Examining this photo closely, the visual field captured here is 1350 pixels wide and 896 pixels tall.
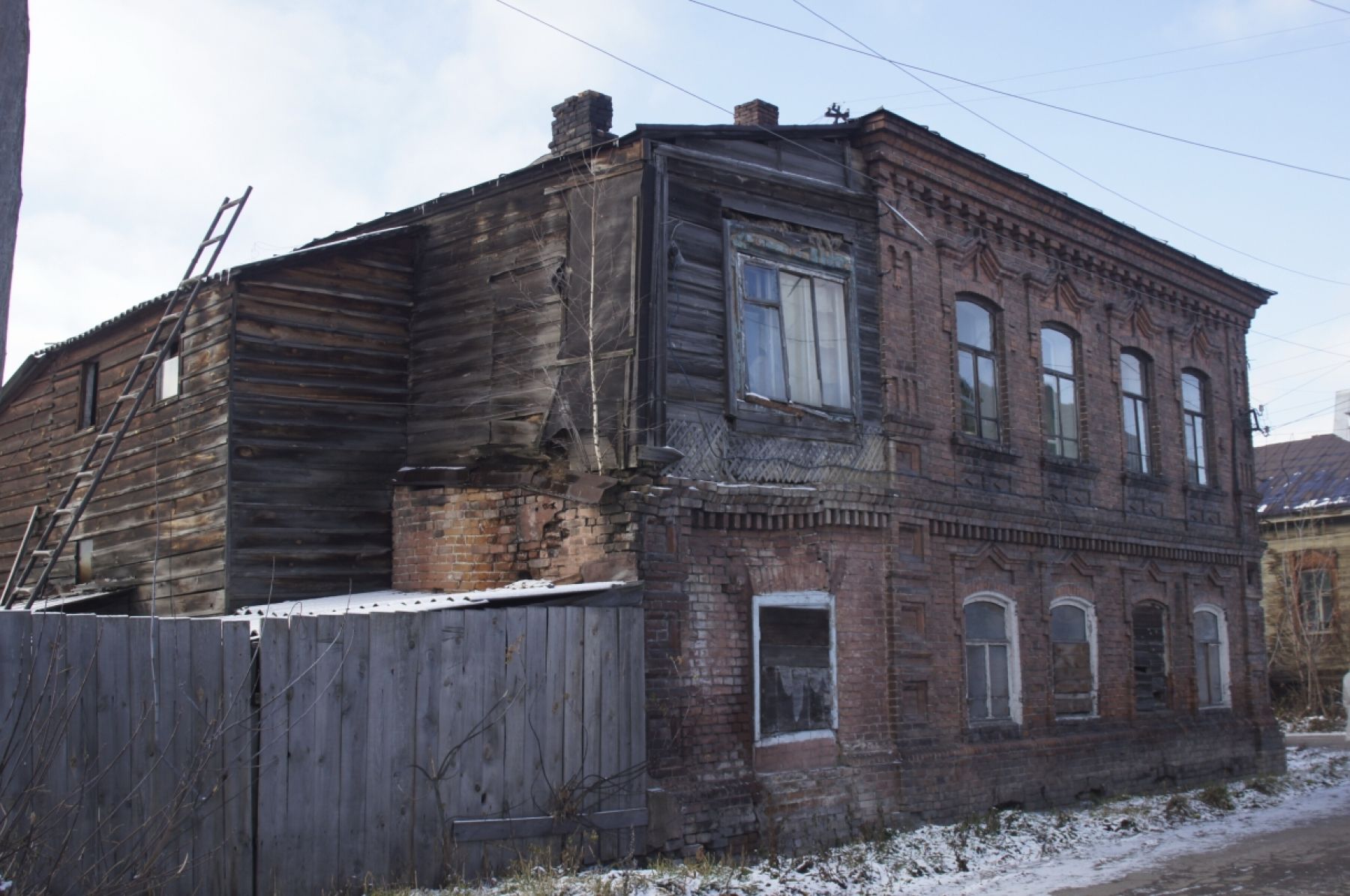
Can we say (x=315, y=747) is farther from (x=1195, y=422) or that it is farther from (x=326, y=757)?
(x=1195, y=422)

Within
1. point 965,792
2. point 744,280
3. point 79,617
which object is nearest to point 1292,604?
point 965,792

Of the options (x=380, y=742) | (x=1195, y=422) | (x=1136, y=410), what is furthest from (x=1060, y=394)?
(x=380, y=742)

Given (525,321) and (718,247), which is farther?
(525,321)

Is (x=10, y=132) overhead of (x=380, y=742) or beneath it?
overhead

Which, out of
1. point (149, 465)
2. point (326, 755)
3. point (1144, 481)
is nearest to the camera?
point (326, 755)

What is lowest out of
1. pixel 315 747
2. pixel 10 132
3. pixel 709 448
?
pixel 315 747

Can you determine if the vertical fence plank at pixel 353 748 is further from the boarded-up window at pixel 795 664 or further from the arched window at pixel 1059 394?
the arched window at pixel 1059 394

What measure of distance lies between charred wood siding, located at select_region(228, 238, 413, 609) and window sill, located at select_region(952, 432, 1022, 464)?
19.2 feet

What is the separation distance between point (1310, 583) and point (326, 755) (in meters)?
27.6

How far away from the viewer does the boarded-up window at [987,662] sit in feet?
43.2

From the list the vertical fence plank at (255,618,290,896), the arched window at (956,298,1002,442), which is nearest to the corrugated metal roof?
the arched window at (956,298,1002,442)

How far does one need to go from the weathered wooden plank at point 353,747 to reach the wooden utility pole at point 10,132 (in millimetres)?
3197

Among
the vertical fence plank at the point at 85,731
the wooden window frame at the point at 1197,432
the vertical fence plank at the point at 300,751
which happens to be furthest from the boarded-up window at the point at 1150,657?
the vertical fence plank at the point at 85,731

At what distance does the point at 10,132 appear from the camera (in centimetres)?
565
